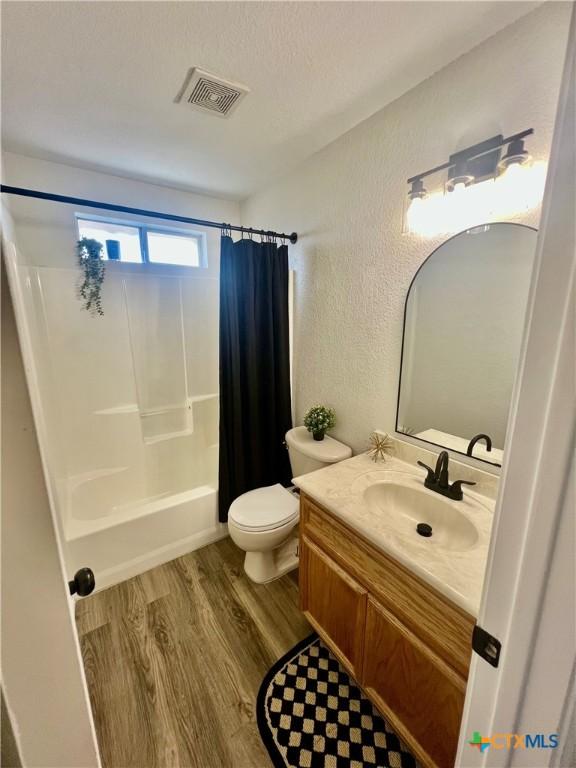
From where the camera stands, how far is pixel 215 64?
3.86 ft

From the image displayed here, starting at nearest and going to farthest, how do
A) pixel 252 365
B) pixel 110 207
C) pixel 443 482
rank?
pixel 443 482, pixel 110 207, pixel 252 365

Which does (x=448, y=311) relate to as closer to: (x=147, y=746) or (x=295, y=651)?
(x=295, y=651)

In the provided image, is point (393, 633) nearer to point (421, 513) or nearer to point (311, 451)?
point (421, 513)

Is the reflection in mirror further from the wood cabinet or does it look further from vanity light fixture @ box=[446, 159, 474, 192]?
the wood cabinet

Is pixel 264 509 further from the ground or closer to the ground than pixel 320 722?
further from the ground

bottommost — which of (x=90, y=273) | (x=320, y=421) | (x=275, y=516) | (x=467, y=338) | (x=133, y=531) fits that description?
(x=133, y=531)

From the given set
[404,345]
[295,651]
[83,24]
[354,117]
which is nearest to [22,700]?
[295,651]

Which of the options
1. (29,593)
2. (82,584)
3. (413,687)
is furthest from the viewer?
(413,687)

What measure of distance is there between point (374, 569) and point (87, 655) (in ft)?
4.60

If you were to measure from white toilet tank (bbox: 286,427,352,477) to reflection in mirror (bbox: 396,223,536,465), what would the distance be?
38 cm

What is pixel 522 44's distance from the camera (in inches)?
39.3

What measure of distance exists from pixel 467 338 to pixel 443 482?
60 centimetres

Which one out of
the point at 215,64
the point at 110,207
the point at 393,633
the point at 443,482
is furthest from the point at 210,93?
the point at 393,633

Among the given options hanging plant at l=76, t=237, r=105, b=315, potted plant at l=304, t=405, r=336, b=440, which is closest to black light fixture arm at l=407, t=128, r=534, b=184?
potted plant at l=304, t=405, r=336, b=440
